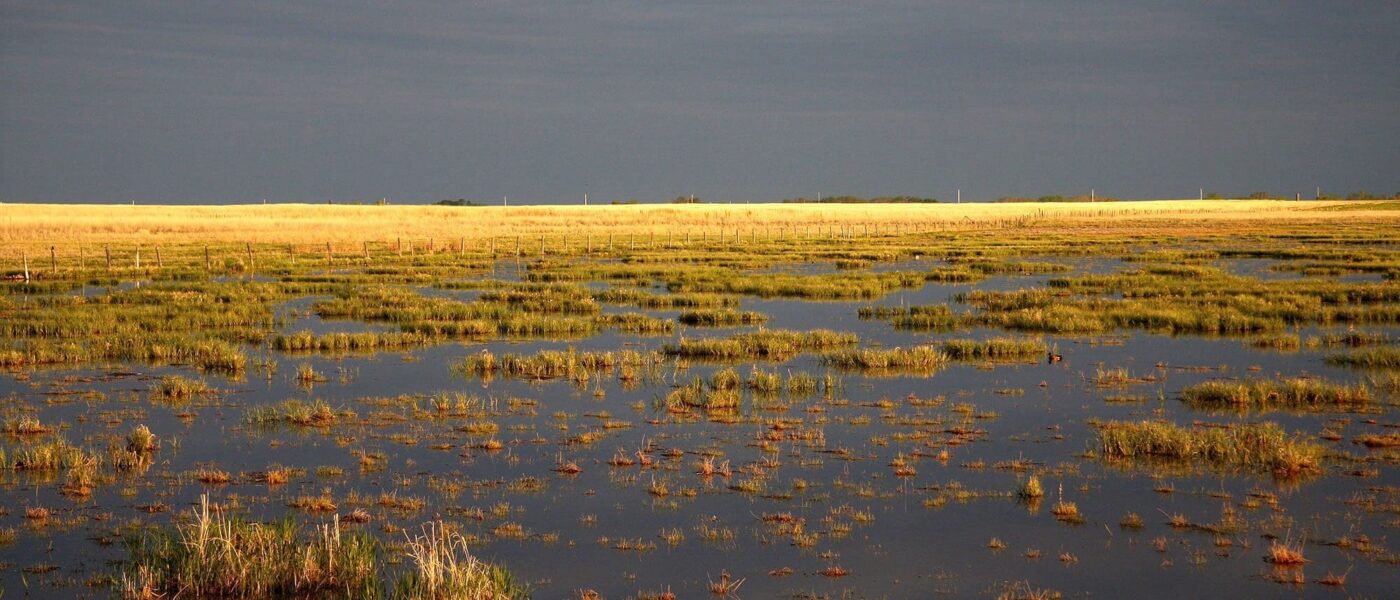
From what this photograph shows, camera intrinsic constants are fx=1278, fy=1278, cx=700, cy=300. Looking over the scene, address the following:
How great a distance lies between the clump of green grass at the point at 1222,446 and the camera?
14.6 meters

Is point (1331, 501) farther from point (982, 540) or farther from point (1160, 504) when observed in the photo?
point (982, 540)

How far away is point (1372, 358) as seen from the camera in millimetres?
22859

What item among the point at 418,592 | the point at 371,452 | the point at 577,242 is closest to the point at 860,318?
the point at 371,452

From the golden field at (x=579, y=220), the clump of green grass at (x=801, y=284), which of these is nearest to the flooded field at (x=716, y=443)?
the clump of green grass at (x=801, y=284)

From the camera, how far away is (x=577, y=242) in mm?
72062

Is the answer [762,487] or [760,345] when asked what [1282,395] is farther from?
[760,345]

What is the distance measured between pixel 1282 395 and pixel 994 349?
662 cm

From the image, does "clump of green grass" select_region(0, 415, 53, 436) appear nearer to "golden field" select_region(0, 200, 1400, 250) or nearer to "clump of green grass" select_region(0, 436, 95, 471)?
"clump of green grass" select_region(0, 436, 95, 471)

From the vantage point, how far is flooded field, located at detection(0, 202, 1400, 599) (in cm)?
1123

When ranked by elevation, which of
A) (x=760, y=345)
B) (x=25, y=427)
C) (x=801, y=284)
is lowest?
(x=25, y=427)

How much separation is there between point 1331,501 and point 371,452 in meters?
11.0

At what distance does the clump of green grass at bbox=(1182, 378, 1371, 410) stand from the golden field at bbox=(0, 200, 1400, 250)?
57.7 m

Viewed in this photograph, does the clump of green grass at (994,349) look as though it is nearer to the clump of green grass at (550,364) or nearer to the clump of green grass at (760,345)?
the clump of green grass at (760,345)

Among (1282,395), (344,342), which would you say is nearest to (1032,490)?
(1282,395)
